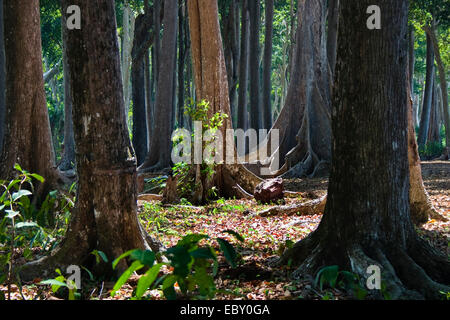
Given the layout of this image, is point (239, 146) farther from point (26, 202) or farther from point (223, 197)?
point (26, 202)

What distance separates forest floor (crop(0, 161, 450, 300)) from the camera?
440 centimetres

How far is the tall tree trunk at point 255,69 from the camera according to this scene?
21.8m

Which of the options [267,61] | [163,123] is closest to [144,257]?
[163,123]

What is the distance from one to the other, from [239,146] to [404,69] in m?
18.2

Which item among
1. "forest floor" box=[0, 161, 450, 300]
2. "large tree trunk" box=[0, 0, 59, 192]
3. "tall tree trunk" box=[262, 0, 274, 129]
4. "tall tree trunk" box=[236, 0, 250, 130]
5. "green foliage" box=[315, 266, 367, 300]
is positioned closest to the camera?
"green foliage" box=[315, 266, 367, 300]

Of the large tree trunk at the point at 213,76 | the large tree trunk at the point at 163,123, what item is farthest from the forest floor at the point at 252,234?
the large tree trunk at the point at 163,123

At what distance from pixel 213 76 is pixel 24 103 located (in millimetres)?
3853

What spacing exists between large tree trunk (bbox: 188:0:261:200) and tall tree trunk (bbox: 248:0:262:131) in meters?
10.9

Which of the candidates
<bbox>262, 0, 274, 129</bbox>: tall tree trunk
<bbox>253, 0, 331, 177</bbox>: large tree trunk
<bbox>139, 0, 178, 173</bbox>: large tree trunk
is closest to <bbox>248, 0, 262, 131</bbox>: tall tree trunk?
<bbox>262, 0, 274, 129</bbox>: tall tree trunk

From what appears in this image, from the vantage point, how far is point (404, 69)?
15.2 ft

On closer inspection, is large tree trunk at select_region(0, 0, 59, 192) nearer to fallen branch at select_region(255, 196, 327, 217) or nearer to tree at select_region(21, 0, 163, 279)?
fallen branch at select_region(255, 196, 327, 217)

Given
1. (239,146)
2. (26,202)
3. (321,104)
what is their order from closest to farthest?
(26,202)
(321,104)
(239,146)

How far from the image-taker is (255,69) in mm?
22547
